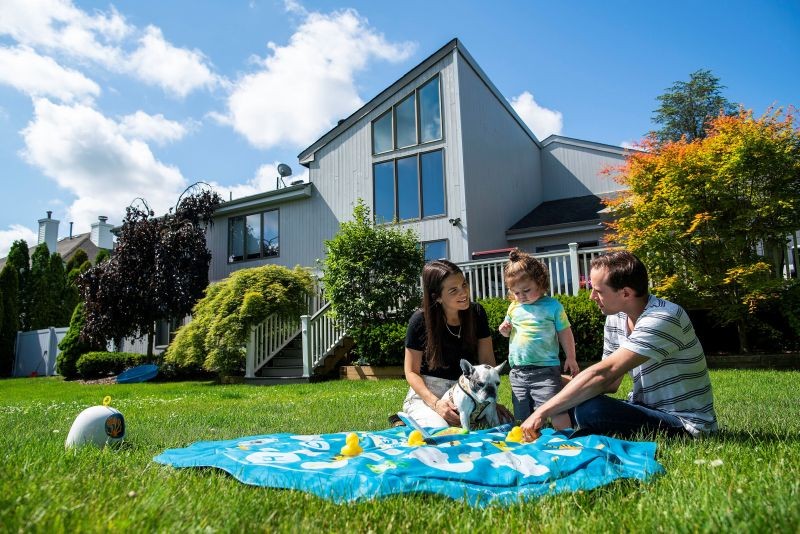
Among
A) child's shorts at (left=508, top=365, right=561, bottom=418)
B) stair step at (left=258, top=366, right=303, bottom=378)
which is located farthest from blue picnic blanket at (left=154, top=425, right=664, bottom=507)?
stair step at (left=258, top=366, right=303, bottom=378)

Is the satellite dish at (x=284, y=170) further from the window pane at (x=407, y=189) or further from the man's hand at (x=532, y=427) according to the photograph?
the man's hand at (x=532, y=427)

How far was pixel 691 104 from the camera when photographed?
26000 mm

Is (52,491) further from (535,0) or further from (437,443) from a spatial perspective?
(535,0)

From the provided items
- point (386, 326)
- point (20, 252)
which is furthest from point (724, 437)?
point (20, 252)

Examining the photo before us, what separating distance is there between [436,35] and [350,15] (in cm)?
685

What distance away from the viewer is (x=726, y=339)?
9.40 metres

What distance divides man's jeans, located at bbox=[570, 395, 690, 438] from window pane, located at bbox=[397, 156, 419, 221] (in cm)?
1179

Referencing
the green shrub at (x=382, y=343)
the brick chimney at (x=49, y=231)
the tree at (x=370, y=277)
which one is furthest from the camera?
the brick chimney at (x=49, y=231)

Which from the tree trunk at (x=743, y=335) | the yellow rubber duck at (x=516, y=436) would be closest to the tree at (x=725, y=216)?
the tree trunk at (x=743, y=335)

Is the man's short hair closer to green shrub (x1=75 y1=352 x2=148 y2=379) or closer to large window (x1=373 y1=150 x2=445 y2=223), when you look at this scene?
large window (x1=373 y1=150 x2=445 y2=223)

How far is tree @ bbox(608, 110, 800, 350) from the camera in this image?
28.0 ft

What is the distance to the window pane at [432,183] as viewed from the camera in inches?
566

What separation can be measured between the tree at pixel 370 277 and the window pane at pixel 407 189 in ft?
10.3

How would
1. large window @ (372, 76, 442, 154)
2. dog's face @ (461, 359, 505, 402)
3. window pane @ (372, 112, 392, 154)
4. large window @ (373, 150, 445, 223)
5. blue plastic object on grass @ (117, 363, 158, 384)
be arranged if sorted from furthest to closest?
window pane @ (372, 112, 392, 154), large window @ (372, 76, 442, 154), large window @ (373, 150, 445, 223), blue plastic object on grass @ (117, 363, 158, 384), dog's face @ (461, 359, 505, 402)
